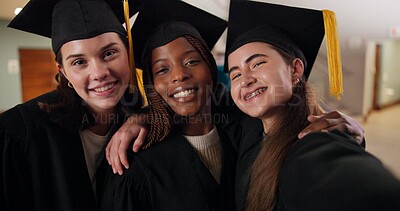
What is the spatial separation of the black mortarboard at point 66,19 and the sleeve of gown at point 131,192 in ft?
1.29

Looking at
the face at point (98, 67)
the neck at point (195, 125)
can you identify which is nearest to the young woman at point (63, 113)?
the face at point (98, 67)

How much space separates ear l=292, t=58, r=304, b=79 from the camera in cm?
77

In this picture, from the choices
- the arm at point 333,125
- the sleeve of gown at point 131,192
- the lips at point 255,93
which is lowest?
the sleeve of gown at point 131,192

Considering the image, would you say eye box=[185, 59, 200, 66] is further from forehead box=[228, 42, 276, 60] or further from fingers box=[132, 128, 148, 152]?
fingers box=[132, 128, 148, 152]

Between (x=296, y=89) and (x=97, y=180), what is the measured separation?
2.21 ft

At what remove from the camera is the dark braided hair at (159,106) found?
824mm

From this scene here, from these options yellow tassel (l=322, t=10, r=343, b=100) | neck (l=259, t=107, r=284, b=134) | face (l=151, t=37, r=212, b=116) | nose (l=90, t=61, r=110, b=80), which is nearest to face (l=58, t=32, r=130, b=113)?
nose (l=90, t=61, r=110, b=80)

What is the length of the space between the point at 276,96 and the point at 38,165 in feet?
2.22

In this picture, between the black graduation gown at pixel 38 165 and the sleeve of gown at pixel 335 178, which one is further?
the black graduation gown at pixel 38 165

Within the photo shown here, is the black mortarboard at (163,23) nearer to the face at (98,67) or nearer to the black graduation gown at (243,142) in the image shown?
the face at (98,67)

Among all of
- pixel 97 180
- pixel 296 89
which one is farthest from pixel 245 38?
pixel 97 180

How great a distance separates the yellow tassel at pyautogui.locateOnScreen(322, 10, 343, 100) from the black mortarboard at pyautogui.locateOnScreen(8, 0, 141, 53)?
0.60 metres

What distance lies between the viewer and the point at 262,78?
0.73m

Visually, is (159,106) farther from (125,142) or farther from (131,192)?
(131,192)
